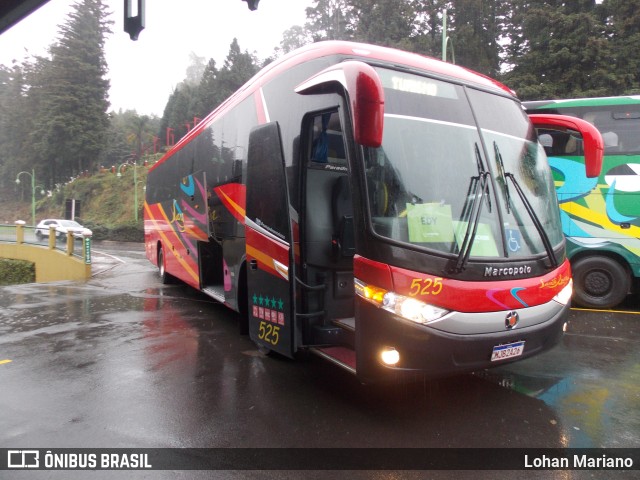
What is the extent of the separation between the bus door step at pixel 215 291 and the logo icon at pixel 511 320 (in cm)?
469

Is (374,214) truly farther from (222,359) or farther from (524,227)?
(222,359)

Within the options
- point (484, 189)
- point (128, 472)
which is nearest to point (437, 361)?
point (484, 189)

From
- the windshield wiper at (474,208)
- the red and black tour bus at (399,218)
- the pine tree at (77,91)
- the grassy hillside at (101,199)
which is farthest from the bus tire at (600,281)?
the pine tree at (77,91)

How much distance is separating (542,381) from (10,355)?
664 cm

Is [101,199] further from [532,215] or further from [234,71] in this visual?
[532,215]

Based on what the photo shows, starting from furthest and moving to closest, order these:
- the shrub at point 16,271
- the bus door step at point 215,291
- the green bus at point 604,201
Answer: the shrub at point 16,271 < the green bus at point 604,201 < the bus door step at point 215,291

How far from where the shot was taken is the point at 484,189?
159 inches

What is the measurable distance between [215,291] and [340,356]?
4.39 metres

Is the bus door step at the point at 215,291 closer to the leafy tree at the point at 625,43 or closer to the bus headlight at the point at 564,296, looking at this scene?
the bus headlight at the point at 564,296

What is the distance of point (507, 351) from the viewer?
394 centimetres

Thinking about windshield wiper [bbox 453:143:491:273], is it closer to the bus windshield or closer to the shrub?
the bus windshield

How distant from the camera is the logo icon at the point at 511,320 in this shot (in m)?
3.87

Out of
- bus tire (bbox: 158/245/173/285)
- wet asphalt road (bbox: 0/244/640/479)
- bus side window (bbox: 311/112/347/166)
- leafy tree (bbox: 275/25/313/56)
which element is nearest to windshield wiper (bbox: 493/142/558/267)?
wet asphalt road (bbox: 0/244/640/479)

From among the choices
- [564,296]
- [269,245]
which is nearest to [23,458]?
A: [269,245]
